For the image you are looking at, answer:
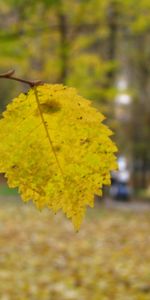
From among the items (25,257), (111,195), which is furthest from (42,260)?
(111,195)

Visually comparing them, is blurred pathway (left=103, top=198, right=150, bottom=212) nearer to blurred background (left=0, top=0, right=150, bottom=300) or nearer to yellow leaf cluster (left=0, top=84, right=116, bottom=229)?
blurred background (left=0, top=0, right=150, bottom=300)

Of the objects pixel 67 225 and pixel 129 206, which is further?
pixel 129 206

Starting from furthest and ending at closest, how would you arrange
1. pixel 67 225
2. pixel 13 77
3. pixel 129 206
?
1. pixel 129 206
2. pixel 67 225
3. pixel 13 77

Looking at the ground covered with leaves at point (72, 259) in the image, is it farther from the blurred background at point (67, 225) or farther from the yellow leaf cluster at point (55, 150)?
the yellow leaf cluster at point (55, 150)

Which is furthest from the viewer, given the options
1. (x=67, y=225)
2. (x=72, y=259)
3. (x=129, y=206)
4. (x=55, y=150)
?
(x=129, y=206)

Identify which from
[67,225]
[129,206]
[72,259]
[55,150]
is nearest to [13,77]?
[55,150]

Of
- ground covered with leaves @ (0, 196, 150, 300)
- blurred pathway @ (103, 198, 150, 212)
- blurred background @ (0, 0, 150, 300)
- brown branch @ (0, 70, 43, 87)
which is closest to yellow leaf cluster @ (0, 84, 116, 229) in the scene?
brown branch @ (0, 70, 43, 87)

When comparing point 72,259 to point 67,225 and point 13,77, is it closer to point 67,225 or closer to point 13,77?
point 67,225
